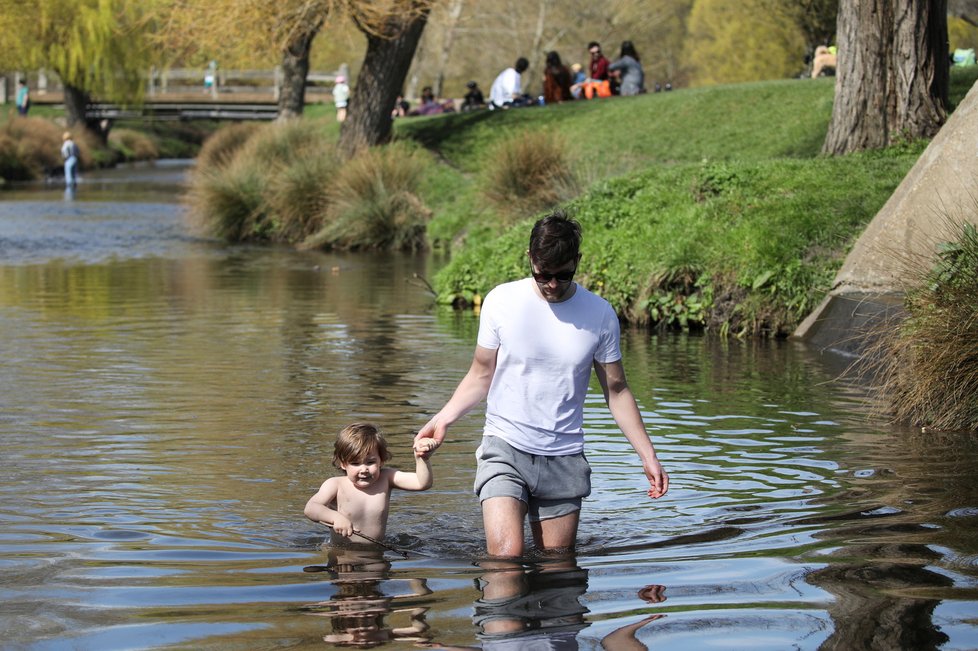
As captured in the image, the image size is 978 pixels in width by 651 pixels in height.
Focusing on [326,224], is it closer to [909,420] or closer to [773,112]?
[773,112]

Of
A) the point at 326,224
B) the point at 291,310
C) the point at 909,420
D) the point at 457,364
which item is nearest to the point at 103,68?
the point at 326,224

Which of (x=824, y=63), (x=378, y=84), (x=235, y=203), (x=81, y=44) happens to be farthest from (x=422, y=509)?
(x=81, y=44)

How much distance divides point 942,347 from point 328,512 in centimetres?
459

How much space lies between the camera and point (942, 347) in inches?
387

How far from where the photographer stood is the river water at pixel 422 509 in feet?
19.5

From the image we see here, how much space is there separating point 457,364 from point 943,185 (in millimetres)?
4434

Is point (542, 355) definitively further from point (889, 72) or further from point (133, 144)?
point (133, 144)

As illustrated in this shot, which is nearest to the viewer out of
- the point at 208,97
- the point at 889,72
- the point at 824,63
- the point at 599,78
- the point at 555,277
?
the point at 555,277

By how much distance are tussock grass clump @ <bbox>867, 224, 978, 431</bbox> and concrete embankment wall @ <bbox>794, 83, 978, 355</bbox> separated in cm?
174

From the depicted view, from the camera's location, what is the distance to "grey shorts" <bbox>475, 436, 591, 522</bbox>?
657 cm

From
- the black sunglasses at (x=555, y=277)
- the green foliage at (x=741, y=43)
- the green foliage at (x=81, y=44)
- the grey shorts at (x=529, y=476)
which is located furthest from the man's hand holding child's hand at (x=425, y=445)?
the green foliage at (x=81, y=44)

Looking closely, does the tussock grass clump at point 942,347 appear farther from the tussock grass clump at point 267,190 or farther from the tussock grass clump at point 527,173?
the tussock grass clump at point 267,190

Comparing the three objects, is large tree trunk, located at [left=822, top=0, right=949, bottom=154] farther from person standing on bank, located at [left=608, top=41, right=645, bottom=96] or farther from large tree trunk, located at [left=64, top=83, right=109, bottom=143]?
large tree trunk, located at [left=64, top=83, right=109, bottom=143]

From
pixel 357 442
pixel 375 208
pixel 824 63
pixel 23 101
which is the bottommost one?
pixel 357 442
